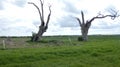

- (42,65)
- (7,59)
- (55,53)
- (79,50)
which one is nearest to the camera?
(42,65)

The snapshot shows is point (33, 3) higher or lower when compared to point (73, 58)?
higher

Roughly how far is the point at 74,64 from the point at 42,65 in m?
2.55

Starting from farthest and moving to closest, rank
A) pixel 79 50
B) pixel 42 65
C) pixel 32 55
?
pixel 79 50 → pixel 32 55 → pixel 42 65

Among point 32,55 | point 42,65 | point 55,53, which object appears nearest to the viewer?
point 42,65

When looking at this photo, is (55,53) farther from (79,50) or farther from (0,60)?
(0,60)

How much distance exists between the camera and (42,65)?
26.0 m

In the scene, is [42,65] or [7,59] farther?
[7,59]

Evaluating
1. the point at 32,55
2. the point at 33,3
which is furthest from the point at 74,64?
the point at 33,3

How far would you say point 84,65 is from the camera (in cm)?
2709

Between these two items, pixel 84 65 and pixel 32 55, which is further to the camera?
pixel 32 55

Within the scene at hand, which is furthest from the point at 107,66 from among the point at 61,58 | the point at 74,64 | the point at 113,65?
the point at 61,58

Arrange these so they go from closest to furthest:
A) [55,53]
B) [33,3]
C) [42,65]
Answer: [42,65] < [55,53] < [33,3]

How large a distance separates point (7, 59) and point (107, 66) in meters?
7.61

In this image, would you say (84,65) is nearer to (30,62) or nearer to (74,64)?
(74,64)
